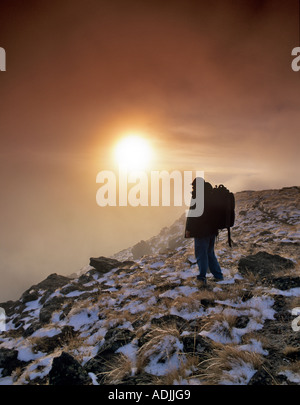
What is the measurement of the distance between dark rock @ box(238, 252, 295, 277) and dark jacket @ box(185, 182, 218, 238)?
8.91ft

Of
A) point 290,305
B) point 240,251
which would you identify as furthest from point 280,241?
point 290,305

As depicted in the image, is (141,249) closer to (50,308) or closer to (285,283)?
(50,308)

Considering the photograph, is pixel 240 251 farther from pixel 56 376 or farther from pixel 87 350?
pixel 56 376

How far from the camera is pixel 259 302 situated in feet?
17.1

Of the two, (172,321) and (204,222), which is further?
(204,222)

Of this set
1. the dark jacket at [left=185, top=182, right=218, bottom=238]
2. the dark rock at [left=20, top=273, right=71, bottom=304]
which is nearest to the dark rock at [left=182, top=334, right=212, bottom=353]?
the dark jacket at [left=185, top=182, right=218, bottom=238]

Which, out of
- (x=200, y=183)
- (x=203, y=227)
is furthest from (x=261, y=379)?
(x=200, y=183)

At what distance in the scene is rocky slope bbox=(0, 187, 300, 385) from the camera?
315 centimetres

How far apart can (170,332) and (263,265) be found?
5.71 meters

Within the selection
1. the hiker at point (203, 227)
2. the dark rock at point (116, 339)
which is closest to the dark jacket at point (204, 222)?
the hiker at point (203, 227)

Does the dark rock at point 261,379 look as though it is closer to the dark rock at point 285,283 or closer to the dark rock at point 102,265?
the dark rock at point 285,283

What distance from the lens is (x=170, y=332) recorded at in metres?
4.16

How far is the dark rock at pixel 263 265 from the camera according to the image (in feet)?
25.5

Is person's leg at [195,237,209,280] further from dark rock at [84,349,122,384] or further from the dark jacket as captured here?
dark rock at [84,349,122,384]
